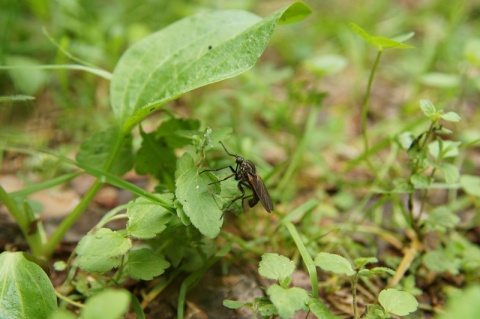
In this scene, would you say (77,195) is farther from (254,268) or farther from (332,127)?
(332,127)

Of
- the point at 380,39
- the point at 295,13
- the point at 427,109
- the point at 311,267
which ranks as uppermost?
the point at 295,13

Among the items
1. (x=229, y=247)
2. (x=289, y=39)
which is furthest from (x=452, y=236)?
(x=289, y=39)

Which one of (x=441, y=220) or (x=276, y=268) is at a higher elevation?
(x=276, y=268)

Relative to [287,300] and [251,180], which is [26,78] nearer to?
[251,180]

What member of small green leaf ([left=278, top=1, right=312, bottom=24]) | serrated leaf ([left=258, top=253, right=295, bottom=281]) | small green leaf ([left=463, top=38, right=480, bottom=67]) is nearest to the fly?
serrated leaf ([left=258, top=253, right=295, bottom=281])

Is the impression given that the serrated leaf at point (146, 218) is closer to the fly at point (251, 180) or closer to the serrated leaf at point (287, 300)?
the fly at point (251, 180)

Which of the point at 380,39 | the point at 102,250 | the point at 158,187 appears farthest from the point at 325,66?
the point at 102,250
